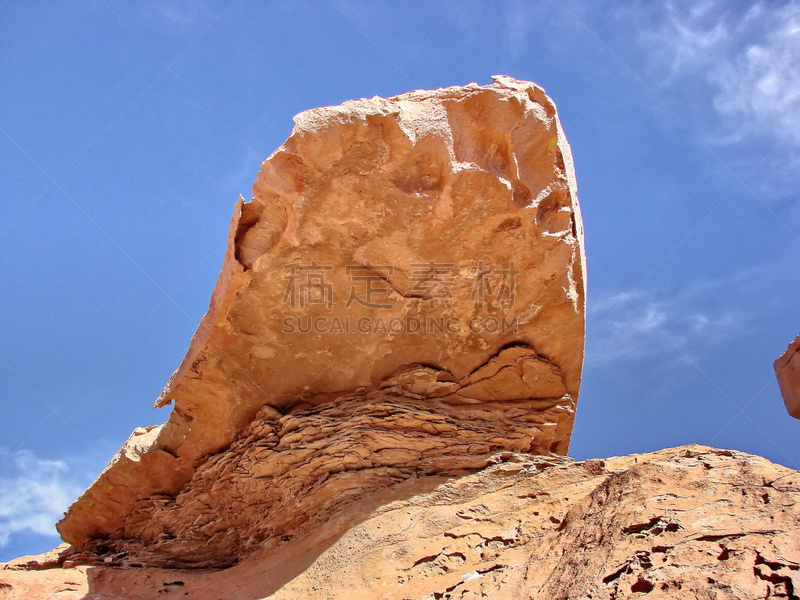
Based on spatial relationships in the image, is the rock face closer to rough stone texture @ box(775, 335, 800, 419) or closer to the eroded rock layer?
the eroded rock layer

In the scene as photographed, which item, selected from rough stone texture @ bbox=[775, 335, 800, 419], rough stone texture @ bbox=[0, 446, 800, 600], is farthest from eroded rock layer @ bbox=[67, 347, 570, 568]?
rough stone texture @ bbox=[775, 335, 800, 419]

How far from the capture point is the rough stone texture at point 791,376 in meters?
5.18

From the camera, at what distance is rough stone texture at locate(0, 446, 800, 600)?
8.26 ft

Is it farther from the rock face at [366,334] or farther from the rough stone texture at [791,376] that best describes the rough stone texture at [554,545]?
the rough stone texture at [791,376]

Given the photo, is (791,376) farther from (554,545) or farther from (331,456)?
(331,456)

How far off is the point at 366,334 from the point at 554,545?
2210mm

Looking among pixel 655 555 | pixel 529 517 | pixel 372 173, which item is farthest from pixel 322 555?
pixel 372 173

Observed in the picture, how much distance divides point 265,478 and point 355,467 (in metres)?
0.80

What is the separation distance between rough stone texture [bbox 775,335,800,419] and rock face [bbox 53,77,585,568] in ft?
6.59

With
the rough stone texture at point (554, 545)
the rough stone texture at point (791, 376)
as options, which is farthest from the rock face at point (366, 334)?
the rough stone texture at point (791, 376)

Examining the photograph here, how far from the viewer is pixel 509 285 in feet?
15.1

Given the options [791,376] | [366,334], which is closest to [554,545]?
[366,334]

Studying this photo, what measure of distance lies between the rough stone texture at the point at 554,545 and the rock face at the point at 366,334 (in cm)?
36

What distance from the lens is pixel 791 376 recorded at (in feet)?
17.3
